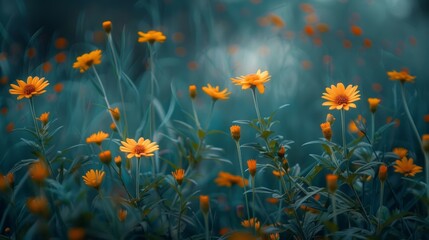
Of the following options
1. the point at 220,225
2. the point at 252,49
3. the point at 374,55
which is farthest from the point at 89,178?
the point at 374,55

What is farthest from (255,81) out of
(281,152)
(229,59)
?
(229,59)

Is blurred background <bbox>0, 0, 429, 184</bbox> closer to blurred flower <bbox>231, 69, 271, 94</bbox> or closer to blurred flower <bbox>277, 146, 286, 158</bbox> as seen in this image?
blurred flower <bbox>231, 69, 271, 94</bbox>

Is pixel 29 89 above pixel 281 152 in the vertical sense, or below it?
above

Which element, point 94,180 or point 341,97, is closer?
point 94,180

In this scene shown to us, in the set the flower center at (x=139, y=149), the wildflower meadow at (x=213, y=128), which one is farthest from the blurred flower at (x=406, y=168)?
the flower center at (x=139, y=149)

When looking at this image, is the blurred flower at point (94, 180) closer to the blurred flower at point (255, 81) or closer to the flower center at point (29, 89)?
the flower center at point (29, 89)

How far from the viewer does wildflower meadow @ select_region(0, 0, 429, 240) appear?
98 cm

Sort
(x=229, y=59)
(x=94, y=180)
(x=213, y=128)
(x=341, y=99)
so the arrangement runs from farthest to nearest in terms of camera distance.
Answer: (x=229, y=59)
(x=213, y=128)
(x=341, y=99)
(x=94, y=180)

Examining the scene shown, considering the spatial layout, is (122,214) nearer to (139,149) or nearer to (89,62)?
(139,149)

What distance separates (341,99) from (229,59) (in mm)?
1170

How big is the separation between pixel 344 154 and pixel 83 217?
652 millimetres

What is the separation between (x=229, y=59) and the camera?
7.08 feet

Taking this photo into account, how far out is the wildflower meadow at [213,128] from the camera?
3.22ft

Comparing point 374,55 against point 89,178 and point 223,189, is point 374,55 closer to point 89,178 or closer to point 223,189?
point 223,189
